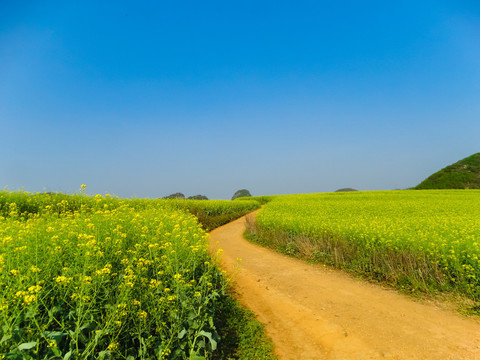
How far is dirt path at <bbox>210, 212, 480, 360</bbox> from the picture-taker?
4.55 metres

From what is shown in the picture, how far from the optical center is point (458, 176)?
184ft

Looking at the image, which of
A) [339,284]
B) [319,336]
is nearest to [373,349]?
[319,336]

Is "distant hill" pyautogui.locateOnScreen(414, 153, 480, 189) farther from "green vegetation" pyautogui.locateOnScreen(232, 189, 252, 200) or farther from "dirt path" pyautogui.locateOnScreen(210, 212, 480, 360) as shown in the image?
"dirt path" pyautogui.locateOnScreen(210, 212, 480, 360)

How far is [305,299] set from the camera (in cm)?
664

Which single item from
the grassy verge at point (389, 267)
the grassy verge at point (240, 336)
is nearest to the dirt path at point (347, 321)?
the grassy verge at point (240, 336)

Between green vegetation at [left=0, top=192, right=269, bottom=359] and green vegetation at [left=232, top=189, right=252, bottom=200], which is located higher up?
green vegetation at [left=232, top=189, right=252, bottom=200]

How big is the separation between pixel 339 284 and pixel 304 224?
3.88m

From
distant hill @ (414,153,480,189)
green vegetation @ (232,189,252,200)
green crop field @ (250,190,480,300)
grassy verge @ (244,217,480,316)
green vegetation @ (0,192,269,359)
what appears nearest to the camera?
green vegetation @ (0,192,269,359)

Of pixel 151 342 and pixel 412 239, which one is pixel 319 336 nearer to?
pixel 151 342

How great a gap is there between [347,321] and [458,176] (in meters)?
67.8

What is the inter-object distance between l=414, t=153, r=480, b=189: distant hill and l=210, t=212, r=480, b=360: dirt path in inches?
2479

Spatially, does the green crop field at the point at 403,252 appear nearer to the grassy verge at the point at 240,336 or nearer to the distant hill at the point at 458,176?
the grassy verge at the point at 240,336

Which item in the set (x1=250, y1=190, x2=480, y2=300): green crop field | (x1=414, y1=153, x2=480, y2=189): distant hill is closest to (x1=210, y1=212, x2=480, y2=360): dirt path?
(x1=250, y1=190, x2=480, y2=300): green crop field

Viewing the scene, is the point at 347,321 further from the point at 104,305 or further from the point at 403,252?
the point at 104,305
